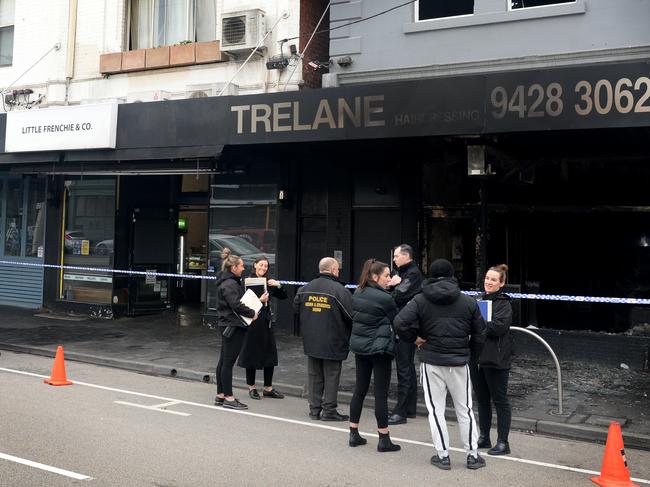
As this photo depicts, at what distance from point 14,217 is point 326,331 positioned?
13020mm

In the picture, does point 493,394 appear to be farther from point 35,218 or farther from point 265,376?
point 35,218

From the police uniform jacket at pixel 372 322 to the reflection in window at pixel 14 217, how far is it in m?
13.4

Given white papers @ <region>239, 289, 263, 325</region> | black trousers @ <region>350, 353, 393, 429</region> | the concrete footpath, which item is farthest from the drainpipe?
black trousers @ <region>350, 353, 393, 429</region>

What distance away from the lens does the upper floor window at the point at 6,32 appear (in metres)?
17.3

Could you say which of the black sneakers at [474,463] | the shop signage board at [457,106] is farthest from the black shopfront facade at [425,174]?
the black sneakers at [474,463]

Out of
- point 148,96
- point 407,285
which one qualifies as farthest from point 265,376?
point 148,96

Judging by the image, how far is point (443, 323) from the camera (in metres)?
5.84

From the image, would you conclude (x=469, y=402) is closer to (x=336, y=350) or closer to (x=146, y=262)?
(x=336, y=350)

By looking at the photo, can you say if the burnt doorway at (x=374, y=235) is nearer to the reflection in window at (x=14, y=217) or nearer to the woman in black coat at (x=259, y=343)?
the woman in black coat at (x=259, y=343)

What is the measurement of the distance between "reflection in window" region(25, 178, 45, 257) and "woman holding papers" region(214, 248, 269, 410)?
33.8 ft

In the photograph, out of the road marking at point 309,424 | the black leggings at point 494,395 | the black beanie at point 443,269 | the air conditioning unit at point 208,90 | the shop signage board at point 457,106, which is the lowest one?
the road marking at point 309,424

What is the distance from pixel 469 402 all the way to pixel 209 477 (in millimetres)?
2289

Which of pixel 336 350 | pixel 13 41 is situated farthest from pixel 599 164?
pixel 13 41

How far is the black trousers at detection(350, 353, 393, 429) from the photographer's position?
6.37m
